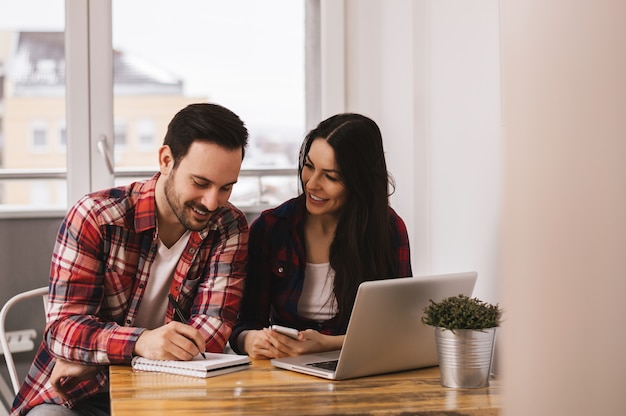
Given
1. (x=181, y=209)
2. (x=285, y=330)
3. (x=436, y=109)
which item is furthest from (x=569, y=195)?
(x=436, y=109)

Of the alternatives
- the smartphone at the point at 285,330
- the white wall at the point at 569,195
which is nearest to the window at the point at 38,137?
the smartphone at the point at 285,330

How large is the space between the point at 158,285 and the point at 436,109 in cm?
109

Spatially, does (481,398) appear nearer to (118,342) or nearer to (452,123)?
(118,342)

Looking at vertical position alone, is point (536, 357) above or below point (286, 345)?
above

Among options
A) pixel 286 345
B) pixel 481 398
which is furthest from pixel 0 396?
pixel 481 398

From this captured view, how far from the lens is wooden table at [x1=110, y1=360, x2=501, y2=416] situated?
4.17 ft

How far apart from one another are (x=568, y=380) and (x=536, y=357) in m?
0.01

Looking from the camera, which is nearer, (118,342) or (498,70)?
(118,342)

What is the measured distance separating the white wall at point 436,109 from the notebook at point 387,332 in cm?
47

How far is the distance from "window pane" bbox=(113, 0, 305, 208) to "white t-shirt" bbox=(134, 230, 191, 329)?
39.4 inches

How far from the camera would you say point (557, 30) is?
0.25 m

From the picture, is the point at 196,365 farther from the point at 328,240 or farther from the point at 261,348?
the point at 328,240

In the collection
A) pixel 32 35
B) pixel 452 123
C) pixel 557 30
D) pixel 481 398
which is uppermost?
pixel 32 35

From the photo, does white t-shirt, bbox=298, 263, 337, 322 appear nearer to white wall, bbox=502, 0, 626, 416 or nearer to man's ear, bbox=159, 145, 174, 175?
man's ear, bbox=159, 145, 174, 175
